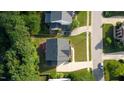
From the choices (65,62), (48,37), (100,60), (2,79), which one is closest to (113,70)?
(100,60)

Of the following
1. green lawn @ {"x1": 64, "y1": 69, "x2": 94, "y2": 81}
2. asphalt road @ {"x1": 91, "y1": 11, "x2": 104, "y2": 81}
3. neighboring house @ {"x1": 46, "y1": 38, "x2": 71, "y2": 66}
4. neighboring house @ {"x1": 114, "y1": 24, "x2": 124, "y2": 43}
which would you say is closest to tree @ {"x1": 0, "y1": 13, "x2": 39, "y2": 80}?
neighboring house @ {"x1": 46, "y1": 38, "x2": 71, "y2": 66}

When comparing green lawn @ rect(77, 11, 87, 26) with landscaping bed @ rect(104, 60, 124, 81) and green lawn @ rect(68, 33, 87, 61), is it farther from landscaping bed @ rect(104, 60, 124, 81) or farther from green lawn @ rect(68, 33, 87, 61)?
landscaping bed @ rect(104, 60, 124, 81)

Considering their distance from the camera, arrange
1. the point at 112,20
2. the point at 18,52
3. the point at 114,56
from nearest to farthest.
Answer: the point at 18,52 < the point at 114,56 < the point at 112,20

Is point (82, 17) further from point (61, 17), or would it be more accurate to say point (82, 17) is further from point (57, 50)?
point (57, 50)

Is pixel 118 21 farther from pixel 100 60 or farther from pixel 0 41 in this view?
pixel 0 41

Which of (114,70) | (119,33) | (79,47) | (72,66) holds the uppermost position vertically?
(119,33)

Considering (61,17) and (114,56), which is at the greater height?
(61,17)

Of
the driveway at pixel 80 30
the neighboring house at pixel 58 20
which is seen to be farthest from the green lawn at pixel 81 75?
the neighboring house at pixel 58 20

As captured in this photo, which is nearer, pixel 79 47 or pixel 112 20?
pixel 79 47

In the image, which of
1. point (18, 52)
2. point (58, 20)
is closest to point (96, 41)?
point (58, 20)
